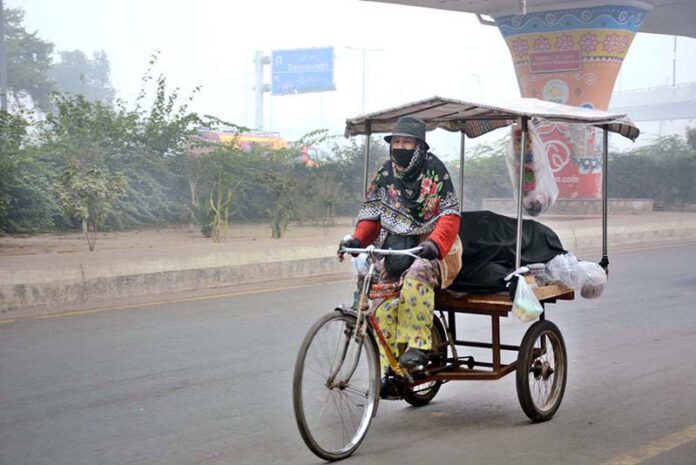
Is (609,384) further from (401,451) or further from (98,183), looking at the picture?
(98,183)

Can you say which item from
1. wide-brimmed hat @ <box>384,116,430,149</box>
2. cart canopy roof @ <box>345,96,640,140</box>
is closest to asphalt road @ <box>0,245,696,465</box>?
wide-brimmed hat @ <box>384,116,430,149</box>

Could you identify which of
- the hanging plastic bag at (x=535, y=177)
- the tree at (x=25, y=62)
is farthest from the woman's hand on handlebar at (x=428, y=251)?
the tree at (x=25, y=62)

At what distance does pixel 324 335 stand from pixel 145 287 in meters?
7.19

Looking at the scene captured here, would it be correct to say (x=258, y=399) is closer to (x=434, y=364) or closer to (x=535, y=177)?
(x=434, y=364)

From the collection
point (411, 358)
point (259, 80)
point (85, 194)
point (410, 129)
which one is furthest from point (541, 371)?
point (259, 80)

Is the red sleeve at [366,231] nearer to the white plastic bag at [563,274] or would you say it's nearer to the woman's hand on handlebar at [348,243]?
the woman's hand on handlebar at [348,243]

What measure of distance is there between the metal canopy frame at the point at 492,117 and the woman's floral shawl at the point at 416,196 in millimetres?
563

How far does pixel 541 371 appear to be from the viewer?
6.18 meters

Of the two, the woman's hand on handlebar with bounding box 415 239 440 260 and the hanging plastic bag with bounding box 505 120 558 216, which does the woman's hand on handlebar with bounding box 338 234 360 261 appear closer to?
the woman's hand on handlebar with bounding box 415 239 440 260

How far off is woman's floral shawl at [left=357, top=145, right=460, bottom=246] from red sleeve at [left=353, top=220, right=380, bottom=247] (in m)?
0.05

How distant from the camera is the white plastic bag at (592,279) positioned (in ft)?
21.4

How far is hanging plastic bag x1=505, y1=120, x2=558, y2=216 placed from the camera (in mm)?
6926

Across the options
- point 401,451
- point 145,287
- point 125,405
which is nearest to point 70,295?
point 145,287

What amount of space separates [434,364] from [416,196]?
1.08 meters
